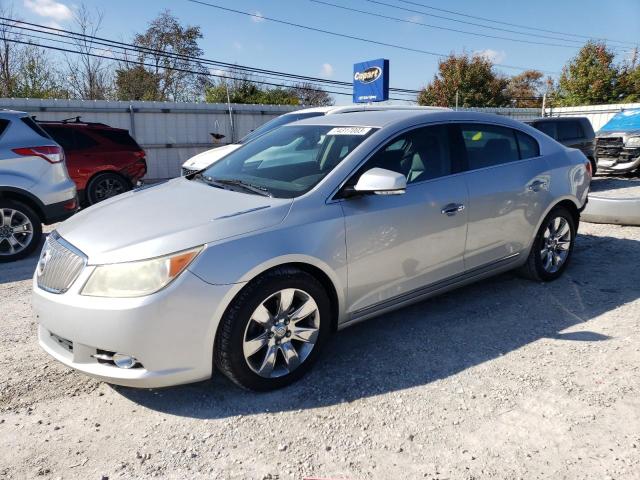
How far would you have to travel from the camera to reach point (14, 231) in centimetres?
606

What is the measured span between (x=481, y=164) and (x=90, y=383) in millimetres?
3262

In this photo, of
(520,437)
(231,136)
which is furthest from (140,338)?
(231,136)

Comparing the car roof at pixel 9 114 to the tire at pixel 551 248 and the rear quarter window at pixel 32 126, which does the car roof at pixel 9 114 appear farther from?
the tire at pixel 551 248

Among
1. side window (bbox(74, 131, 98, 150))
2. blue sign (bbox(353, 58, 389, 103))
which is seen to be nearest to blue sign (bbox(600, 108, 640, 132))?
blue sign (bbox(353, 58, 389, 103))

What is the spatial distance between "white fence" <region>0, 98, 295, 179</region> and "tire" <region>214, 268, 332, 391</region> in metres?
12.7

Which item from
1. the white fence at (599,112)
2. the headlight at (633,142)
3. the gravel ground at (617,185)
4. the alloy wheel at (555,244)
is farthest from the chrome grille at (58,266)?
the white fence at (599,112)

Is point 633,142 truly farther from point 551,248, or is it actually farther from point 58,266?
point 58,266

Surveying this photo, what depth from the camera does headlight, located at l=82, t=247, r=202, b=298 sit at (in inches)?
97.0

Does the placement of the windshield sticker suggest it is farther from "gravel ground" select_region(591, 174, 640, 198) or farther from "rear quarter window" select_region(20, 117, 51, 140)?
"gravel ground" select_region(591, 174, 640, 198)

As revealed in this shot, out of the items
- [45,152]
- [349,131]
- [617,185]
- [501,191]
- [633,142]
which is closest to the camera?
[349,131]

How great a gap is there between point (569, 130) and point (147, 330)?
39.0 ft

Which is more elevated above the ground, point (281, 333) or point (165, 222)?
point (165, 222)

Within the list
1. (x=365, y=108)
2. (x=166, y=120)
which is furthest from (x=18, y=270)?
(x=166, y=120)

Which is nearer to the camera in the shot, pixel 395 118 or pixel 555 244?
pixel 395 118
